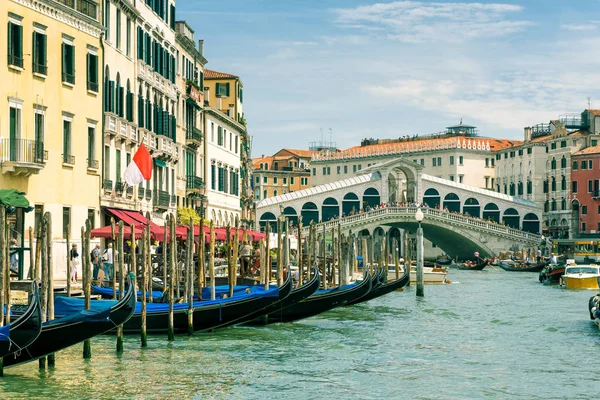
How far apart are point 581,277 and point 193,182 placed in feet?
35.0

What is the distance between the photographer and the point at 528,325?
65.3 ft

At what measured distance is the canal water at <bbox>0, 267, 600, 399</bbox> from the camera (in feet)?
39.0

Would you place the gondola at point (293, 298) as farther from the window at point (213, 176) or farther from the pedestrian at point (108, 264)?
the window at point (213, 176)

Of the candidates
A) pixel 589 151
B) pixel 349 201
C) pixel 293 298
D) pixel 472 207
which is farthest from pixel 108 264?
pixel 472 207

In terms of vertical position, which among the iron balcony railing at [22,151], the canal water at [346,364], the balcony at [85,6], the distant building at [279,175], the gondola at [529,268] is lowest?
the canal water at [346,364]

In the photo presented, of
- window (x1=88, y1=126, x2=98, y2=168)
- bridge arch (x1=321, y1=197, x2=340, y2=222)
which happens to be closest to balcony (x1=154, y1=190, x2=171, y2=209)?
window (x1=88, y1=126, x2=98, y2=168)

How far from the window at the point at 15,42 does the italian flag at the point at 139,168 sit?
443 cm

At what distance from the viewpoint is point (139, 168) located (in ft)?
A: 73.7

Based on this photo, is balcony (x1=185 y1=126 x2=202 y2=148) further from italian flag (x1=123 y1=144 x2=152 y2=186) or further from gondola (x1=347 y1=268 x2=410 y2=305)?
gondola (x1=347 y1=268 x2=410 y2=305)

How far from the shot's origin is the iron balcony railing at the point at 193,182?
103ft

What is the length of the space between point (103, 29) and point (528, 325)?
363 inches

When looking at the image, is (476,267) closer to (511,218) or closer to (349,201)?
(511,218)

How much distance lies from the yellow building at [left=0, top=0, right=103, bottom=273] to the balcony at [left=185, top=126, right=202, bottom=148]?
31.7 feet

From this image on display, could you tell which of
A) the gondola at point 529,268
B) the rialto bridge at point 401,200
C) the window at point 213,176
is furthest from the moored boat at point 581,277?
the rialto bridge at point 401,200
